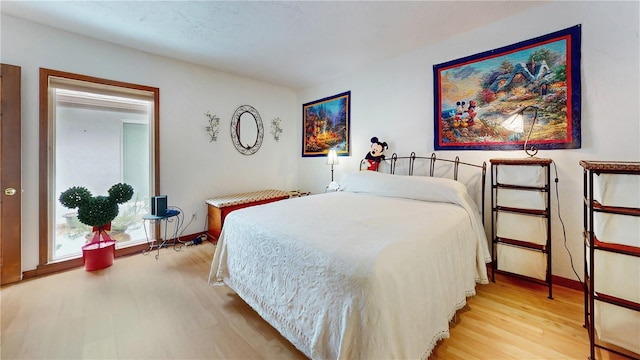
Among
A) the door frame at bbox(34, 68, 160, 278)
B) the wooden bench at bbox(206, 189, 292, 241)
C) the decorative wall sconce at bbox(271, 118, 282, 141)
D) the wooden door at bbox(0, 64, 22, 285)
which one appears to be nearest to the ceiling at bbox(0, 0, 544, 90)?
the door frame at bbox(34, 68, 160, 278)

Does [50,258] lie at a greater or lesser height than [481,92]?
lesser

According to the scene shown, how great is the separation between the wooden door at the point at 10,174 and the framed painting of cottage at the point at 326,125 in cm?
359

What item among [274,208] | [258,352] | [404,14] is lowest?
[258,352]

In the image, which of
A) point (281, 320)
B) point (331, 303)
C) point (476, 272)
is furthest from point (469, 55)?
point (281, 320)

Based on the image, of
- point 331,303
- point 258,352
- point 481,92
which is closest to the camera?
point 331,303

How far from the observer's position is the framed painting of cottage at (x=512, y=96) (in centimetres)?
209

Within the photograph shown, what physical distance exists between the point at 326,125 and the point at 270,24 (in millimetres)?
2025

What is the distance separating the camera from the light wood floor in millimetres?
1489

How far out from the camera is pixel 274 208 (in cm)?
215

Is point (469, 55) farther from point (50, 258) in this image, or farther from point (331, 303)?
point (50, 258)

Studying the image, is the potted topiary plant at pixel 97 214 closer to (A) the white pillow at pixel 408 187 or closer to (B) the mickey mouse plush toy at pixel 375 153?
(A) the white pillow at pixel 408 187

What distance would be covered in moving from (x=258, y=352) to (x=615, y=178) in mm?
2362

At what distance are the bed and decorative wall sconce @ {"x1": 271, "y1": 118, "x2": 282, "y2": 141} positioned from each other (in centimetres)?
252

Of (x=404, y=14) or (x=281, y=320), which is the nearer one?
(x=281, y=320)
